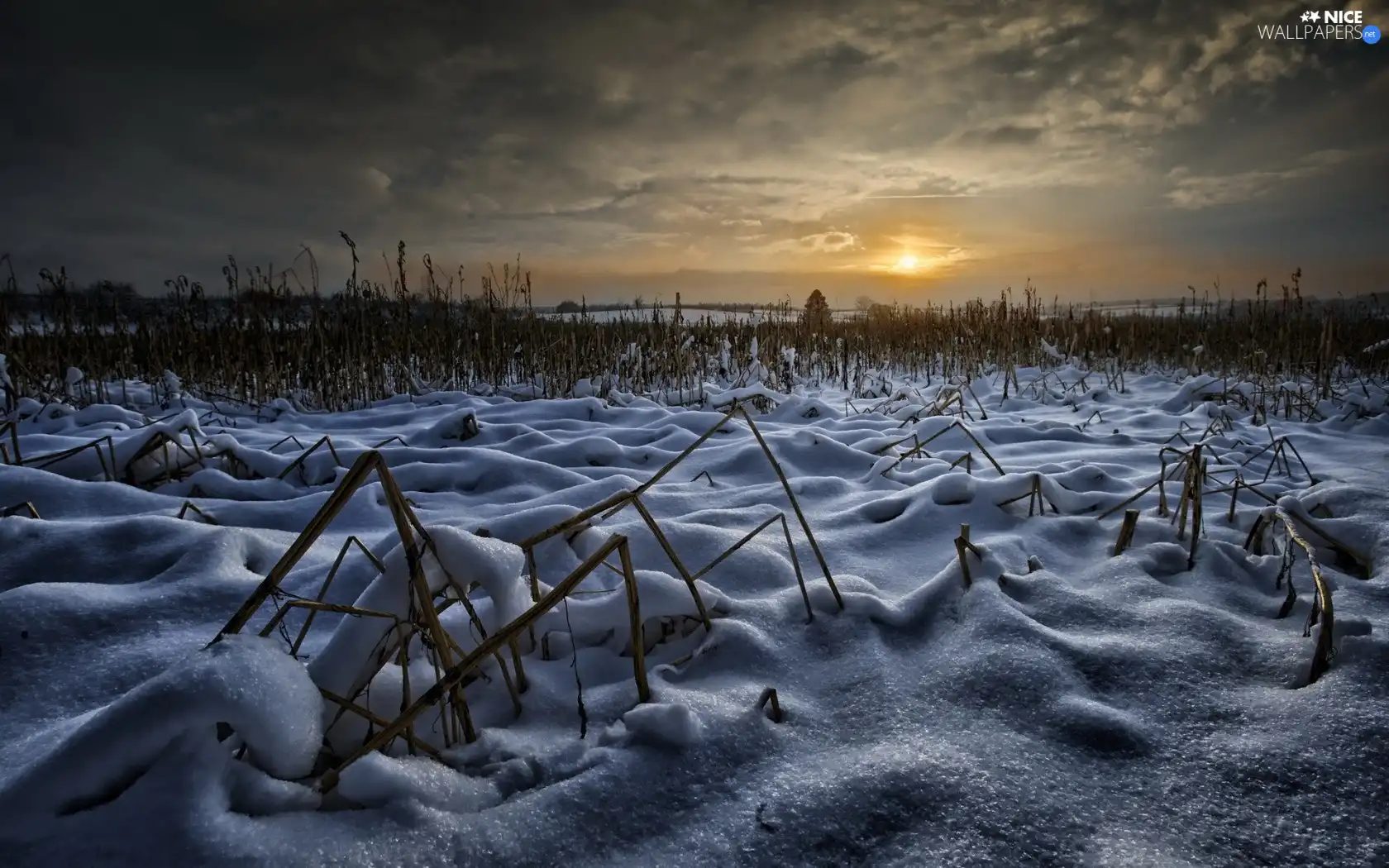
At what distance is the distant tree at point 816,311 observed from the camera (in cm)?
1079

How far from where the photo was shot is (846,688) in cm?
107

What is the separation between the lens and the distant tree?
10.8 m

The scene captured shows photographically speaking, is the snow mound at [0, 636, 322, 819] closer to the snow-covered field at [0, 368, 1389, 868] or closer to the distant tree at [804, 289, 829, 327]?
the snow-covered field at [0, 368, 1389, 868]

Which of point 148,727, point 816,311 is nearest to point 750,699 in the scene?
point 148,727

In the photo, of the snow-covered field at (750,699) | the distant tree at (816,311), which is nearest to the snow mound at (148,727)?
the snow-covered field at (750,699)

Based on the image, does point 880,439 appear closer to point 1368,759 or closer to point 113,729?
point 1368,759

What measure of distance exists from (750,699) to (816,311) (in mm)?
12121

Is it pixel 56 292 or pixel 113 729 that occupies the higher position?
pixel 56 292

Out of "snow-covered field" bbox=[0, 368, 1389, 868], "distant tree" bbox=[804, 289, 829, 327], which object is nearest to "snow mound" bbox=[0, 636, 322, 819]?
"snow-covered field" bbox=[0, 368, 1389, 868]

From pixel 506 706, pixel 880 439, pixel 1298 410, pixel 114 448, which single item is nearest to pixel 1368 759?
pixel 506 706

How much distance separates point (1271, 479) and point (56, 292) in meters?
8.64

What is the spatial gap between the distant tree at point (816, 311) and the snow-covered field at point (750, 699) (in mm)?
8478

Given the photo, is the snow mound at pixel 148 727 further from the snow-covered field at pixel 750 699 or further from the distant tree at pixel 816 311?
the distant tree at pixel 816 311

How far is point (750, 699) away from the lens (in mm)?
1020
